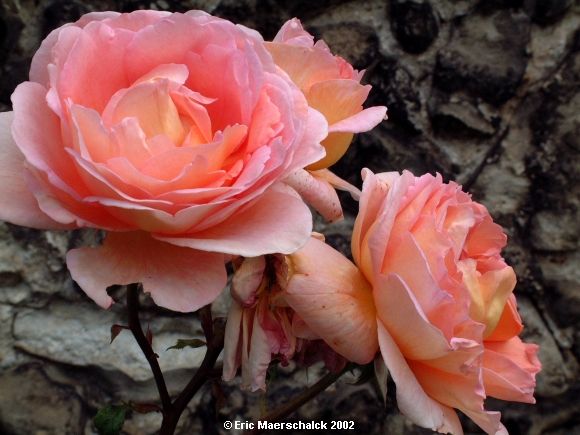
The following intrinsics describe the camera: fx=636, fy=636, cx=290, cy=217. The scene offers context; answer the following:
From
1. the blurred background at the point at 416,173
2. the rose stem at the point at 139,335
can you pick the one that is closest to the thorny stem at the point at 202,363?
the rose stem at the point at 139,335

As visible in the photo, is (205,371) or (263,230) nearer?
(263,230)

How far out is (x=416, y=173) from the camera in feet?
3.96

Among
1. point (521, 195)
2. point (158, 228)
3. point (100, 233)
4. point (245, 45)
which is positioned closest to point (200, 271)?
point (158, 228)

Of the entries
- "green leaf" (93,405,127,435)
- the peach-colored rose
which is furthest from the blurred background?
the peach-colored rose

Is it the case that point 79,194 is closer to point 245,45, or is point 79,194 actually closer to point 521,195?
point 245,45

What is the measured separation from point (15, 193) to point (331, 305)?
0.23 meters

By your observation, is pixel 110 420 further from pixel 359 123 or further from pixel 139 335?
pixel 359 123

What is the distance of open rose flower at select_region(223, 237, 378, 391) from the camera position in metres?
0.47

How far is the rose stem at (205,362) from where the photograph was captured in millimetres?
552

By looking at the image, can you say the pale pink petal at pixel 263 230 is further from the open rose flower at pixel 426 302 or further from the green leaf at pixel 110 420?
the green leaf at pixel 110 420

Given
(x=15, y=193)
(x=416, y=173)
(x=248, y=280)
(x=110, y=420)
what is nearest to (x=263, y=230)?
(x=248, y=280)

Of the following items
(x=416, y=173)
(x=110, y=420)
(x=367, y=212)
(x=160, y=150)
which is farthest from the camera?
(x=416, y=173)

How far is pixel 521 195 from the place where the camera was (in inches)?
48.9

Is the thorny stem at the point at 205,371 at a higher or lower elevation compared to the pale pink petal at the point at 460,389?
lower
